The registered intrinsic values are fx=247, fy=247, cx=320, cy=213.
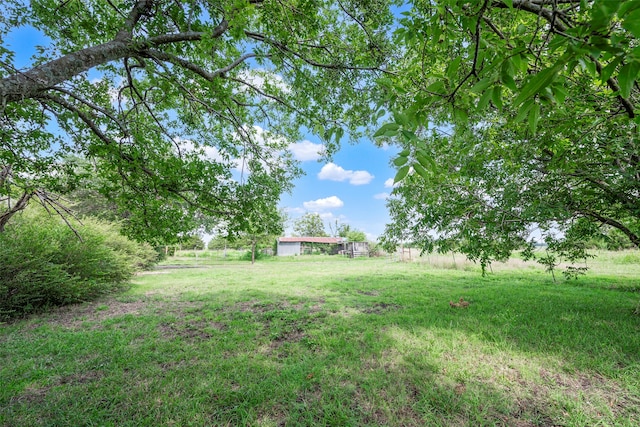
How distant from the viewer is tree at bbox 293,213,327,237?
48.7 meters

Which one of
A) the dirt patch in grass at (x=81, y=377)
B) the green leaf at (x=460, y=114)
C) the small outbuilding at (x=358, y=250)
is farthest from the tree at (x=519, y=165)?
the small outbuilding at (x=358, y=250)

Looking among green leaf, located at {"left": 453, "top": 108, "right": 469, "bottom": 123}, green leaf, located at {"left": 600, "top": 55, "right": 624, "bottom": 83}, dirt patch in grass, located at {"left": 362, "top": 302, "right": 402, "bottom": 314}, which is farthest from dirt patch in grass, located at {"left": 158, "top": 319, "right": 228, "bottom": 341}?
→ green leaf, located at {"left": 600, "top": 55, "right": 624, "bottom": 83}

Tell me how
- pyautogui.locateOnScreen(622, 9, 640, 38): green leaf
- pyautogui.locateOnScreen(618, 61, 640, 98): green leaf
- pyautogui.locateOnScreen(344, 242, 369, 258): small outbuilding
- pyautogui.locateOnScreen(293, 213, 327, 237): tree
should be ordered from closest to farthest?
pyautogui.locateOnScreen(622, 9, 640, 38): green leaf → pyautogui.locateOnScreen(618, 61, 640, 98): green leaf → pyautogui.locateOnScreen(344, 242, 369, 258): small outbuilding → pyautogui.locateOnScreen(293, 213, 327, 237): tree

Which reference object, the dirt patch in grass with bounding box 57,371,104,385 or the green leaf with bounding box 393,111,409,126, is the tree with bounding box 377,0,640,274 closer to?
the green leaf with bounding box 393,111,409,126

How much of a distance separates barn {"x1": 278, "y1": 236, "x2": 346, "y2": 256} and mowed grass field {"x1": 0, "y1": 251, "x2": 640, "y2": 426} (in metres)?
27.8

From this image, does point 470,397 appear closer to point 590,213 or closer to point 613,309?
point 590,213

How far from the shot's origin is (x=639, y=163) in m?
3.21

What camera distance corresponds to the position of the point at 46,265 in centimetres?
569

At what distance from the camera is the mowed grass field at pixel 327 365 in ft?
7.93

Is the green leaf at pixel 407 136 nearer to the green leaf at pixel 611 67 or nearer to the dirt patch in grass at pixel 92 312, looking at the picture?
the green leaf at pixel 611 67

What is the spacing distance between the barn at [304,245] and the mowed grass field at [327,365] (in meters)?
27.8

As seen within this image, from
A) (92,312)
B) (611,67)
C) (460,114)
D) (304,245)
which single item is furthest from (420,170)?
(304,245)

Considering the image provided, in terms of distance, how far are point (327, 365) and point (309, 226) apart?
45.5 meters

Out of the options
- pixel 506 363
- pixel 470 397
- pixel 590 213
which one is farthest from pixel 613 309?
pixel 470 397
